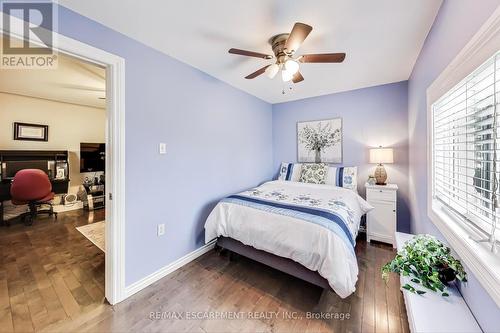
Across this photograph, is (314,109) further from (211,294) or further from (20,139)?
(20,139)

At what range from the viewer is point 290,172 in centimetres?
377

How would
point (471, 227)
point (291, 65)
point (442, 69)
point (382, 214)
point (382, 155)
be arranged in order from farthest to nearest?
point (382, 155), point (382, 214), point (291, 65), point (442, 69), point (471, 227)

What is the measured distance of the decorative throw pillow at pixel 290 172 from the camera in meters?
3.67

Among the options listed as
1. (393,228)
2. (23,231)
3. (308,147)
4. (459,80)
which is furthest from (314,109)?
(23,231)

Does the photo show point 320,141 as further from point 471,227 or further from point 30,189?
point 30,189

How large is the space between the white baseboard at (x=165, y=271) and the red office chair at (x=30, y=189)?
10.4 feet

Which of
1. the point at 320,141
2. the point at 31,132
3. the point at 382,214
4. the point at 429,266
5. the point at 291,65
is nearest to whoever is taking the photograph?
the point at 429,266

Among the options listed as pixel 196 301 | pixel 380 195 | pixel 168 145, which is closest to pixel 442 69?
pixel 380 195

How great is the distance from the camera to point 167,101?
2.15 meters

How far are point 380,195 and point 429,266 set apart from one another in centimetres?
171

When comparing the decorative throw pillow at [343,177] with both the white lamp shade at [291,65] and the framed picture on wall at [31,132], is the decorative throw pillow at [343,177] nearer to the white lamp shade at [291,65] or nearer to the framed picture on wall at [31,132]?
the white lamp shade at [291,65]

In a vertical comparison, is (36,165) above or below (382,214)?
above

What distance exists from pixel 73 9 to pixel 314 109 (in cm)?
337

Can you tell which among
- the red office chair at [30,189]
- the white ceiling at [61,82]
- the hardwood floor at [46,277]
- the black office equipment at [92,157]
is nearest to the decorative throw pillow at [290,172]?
the hardwood floor at [46,277]
